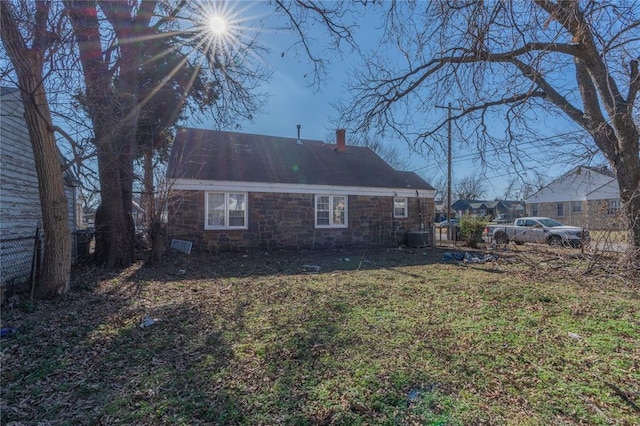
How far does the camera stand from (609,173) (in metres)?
8.82

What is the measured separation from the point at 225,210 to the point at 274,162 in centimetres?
327

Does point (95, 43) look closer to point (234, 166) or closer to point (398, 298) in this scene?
point (234, 166)

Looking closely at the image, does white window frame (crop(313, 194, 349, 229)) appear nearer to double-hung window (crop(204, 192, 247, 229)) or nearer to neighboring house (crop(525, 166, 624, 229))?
double-hung window (crop(204, 192, 247, 229))

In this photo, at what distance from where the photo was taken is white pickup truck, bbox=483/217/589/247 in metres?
15.0

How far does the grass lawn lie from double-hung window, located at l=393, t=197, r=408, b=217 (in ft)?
29.0

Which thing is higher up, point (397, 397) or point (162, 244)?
point (162, 244)

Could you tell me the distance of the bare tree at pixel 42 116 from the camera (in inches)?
198

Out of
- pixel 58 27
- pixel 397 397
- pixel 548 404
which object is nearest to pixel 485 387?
pixel 548 404

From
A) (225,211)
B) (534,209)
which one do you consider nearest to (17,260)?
(225,211)

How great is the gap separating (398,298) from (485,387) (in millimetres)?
2898

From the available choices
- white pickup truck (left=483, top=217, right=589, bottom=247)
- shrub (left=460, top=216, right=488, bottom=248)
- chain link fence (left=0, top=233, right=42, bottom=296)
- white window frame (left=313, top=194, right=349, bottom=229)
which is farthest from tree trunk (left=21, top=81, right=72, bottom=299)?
white pickup truck (left=483, top=217, right=589, bottom=247)

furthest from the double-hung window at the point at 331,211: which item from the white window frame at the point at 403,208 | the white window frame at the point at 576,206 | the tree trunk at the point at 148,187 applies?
the white window frame at the point at 576,206

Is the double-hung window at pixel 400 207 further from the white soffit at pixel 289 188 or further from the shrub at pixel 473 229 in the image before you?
the shrub at pixel 473 229

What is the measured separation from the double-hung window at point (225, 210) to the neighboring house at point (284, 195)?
35mm
